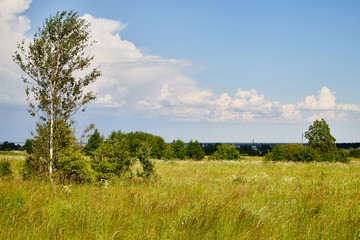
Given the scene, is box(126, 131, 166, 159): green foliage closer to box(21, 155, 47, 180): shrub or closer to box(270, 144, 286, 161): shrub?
box(270, 144, 286, 161): shrub

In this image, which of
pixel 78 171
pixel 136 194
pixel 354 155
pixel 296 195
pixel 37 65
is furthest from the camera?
pixel 354 155

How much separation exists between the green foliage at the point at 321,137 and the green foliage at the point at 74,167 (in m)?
36.7

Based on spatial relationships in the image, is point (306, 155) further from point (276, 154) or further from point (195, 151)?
point (195, 151)

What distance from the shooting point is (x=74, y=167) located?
980 cm

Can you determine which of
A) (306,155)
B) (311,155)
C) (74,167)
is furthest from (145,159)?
(306,155)

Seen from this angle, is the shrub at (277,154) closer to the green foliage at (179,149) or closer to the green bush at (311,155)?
the green bush at (311,155)

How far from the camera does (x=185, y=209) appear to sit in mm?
4699

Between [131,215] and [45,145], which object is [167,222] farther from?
[45,145]

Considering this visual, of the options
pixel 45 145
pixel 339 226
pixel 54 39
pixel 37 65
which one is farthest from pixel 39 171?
pixel 339 226

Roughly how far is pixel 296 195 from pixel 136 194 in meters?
3.87

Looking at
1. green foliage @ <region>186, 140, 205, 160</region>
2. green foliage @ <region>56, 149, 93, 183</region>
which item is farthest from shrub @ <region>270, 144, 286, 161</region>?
green foliage @ <region>56, 149, 93, 183</region>

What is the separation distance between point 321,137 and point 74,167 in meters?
37.5

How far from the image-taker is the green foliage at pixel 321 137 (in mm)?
38812

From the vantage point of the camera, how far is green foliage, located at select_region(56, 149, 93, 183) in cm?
956
